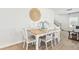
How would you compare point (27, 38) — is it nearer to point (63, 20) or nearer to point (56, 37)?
point (56, 37)

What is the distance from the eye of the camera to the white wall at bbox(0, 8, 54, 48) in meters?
1.75

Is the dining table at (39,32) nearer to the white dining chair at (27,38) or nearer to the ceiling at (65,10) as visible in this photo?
the white dining chair at (27,38)

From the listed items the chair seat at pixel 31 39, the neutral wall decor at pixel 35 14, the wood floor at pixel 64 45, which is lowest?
the wood floor at pixel 64 45

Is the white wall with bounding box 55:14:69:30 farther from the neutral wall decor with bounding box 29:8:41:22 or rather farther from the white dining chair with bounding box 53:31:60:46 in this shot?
the neutral wall decor with bounding box 29:8:41:22

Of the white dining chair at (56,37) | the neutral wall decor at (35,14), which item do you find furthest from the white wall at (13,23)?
the white dining chair at (56,37)

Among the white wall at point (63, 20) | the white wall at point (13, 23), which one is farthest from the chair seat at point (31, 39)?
the white wall at point (63, 20)

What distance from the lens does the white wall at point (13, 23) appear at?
1.75m

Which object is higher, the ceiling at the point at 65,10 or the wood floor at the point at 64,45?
the ceiling at the point at 65,10

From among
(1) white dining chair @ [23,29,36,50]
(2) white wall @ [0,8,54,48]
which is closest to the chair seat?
(1) white dining chair @ [23,29,36,50]
